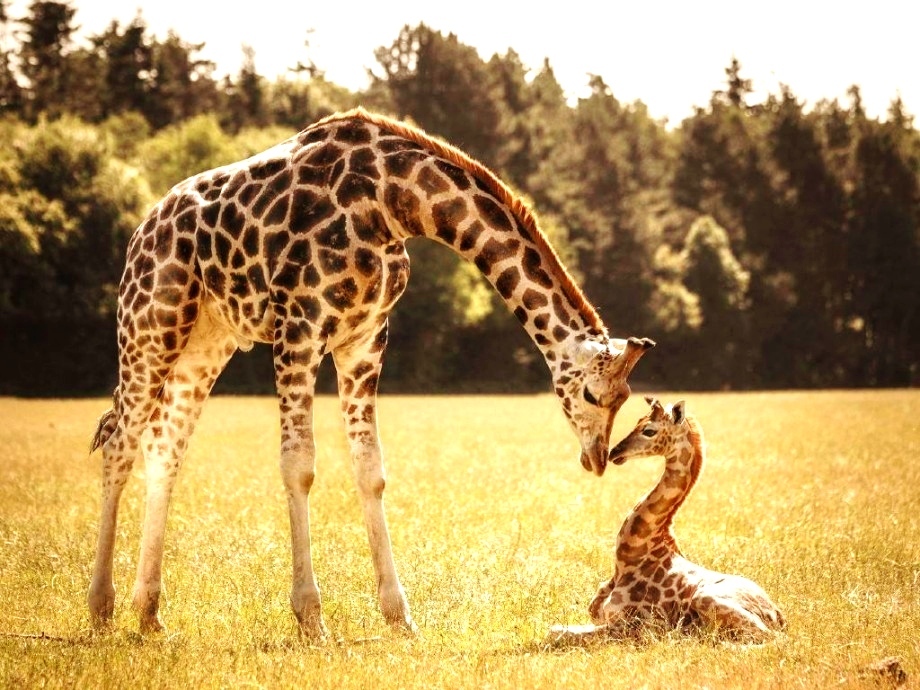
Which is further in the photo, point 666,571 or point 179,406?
point 179,406

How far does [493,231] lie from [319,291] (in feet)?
4.21

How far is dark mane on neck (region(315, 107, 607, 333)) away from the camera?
762 centimetres

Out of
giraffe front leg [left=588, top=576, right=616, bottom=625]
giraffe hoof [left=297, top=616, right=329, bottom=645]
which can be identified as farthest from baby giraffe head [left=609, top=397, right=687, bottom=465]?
giraffe hoof [left=297, top=616, right=329, bottom=645]

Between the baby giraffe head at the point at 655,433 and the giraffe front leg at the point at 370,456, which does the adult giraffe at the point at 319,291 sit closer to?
the giraffe front leg at the point at 370,456

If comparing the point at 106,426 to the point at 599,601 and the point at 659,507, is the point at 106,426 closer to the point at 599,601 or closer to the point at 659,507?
the point at 599,601

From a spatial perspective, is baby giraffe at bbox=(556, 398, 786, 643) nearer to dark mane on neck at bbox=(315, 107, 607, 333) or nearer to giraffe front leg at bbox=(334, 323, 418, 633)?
dark mane on neck at bbox=(315, 107, 607, 333)

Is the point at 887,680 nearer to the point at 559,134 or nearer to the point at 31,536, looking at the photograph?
the point at 31,536

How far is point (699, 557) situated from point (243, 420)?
21923 millimetres

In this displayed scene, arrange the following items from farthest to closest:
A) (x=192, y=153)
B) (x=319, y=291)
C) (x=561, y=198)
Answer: (x=561, y=198)
(x=192, y=153)
(x=319, y=291)

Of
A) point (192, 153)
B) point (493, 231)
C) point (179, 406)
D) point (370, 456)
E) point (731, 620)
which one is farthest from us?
point (192, 153)

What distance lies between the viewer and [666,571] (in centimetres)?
772

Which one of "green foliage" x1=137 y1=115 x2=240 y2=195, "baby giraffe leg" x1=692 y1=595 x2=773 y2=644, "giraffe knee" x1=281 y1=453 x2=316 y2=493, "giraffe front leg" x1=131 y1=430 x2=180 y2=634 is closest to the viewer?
"baby giraffe leg" x1=692 y1=595 x2=773 y2=644

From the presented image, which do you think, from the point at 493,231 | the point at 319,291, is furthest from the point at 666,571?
the point at 319,291

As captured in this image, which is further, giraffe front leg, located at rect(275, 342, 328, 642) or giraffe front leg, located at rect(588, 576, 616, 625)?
giraffe front leg, located at rect(275, 342, 328, 642)
